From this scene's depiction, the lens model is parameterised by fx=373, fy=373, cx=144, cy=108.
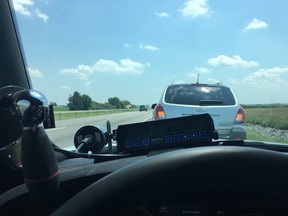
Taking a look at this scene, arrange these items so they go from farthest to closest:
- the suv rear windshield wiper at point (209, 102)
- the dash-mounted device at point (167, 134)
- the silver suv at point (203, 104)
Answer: the suv rear windshield wiper at point (209, 102) < the silver suv at point (203, 104) < the dash-mounted device at point (167, 134)

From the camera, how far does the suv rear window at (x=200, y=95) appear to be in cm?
929

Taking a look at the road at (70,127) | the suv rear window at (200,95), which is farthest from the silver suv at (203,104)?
the road at (70,127)

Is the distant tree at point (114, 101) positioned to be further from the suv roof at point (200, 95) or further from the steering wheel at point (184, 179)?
the suv roof at point (200, 95)

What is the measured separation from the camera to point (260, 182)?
915 mm

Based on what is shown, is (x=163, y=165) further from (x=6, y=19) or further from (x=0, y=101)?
(x=6, y=19)

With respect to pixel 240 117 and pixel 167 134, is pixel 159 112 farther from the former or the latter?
pixel 167 134

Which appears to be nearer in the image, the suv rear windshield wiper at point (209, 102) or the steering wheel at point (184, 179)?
the steering wheel at point (184, 179)

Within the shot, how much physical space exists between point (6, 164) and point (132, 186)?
1026 mm

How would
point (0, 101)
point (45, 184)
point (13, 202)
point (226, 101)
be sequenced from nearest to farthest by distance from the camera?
point (45, 184) → point (0, 101) → point (13, 202) → point (226, 101)

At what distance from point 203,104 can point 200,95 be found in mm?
421

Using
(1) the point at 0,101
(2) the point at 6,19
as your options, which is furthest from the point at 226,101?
(1) the point at 0,101

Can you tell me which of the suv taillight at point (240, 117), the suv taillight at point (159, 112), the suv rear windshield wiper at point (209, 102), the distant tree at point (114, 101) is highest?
the distant tree at point (114, 101)

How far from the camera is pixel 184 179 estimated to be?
0.90m

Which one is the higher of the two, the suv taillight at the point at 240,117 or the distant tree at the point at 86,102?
the distant tree at the point at 86,102
